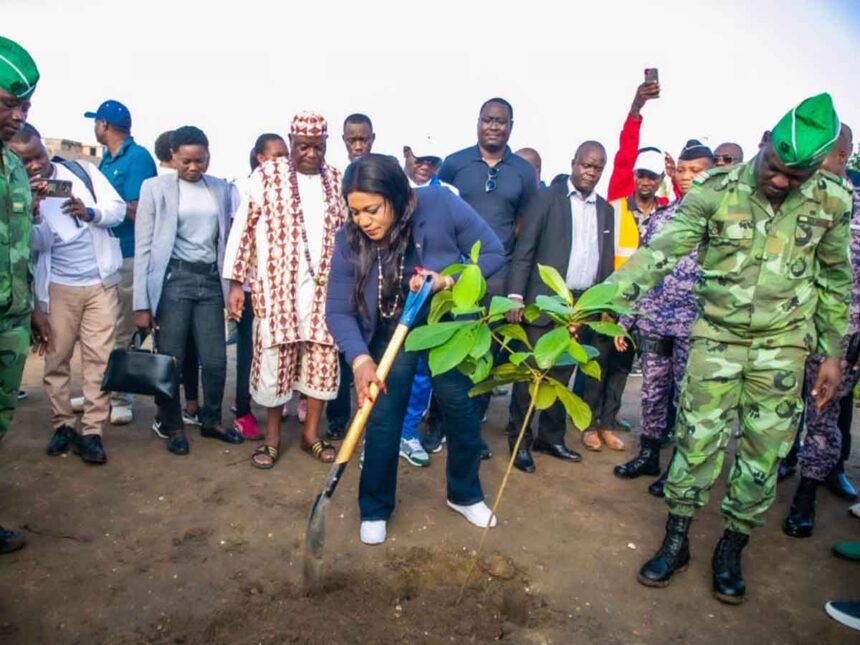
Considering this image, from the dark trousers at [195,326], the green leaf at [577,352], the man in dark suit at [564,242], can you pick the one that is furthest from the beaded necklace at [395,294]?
the dark trousers at [195,326]

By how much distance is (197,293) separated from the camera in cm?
394

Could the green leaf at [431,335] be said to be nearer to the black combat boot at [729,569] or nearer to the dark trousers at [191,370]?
the black combat boot at [729,569]

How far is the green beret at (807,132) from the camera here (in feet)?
7.34

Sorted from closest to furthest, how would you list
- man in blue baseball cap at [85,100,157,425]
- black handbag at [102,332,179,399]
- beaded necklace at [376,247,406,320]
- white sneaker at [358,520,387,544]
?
beaded necklace at [376,247,406,320], white sneaker at [358,520,387,544], black handbag at [102,332,179,399], man in blue baseball cap at [85,100,157,425]

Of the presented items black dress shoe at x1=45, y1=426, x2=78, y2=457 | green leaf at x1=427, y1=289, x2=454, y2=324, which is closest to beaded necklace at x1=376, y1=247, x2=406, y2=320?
green leaf at x1=427, y1=289, x2=454, y2=324

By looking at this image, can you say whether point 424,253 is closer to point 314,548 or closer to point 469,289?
point 469,289

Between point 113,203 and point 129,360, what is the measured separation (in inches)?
37.4

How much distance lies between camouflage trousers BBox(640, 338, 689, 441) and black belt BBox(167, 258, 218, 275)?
109 inches

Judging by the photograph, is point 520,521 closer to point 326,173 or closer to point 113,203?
point 326,173

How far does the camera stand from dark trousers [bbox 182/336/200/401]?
4.31 meters

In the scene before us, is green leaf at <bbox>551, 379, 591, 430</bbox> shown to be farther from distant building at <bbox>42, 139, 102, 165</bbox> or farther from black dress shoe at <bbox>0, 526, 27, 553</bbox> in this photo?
distant building at <bbox>42, 139, 102, 165</bbox>

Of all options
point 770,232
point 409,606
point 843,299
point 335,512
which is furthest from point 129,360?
point 843,299

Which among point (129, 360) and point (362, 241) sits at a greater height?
point (362, 241)

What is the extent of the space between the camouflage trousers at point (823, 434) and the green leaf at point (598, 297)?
6.45 feet
